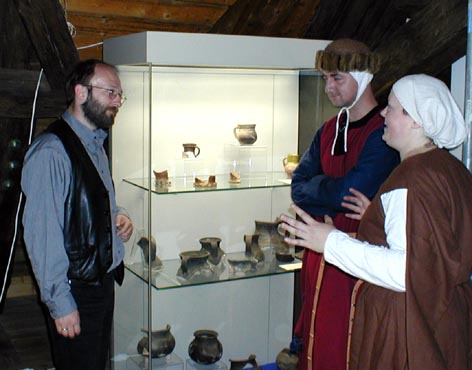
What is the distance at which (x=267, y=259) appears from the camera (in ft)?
11.1

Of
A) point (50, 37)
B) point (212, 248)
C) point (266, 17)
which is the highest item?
point (266, 17)

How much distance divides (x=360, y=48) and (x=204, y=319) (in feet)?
5.35

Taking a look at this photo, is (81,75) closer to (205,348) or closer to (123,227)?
(123,227)

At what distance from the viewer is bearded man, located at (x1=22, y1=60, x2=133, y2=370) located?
8.04 feet

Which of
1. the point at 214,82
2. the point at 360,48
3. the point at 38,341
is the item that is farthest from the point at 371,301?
the point at 38,341

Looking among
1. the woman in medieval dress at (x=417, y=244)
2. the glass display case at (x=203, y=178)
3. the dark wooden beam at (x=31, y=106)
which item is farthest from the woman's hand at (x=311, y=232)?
the dark wooden beam at (x=31, y=106)

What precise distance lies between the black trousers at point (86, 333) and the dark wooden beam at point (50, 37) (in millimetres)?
1097

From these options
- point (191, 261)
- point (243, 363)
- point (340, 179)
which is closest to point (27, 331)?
point (243, 363)

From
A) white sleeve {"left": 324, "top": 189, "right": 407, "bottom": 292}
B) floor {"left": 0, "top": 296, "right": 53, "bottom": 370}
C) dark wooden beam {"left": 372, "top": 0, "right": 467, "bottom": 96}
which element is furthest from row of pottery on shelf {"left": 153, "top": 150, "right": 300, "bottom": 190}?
floor {"left": 0, "top": 296, "right": 53, "bottom": 370}

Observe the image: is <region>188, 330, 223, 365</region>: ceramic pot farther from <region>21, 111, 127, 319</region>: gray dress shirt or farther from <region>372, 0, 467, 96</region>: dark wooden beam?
<region>372, 0, 467, 96</region>: dark wooden beam

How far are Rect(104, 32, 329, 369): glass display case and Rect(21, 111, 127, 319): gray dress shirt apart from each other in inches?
18.5

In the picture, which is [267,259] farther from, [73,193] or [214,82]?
[73,193]

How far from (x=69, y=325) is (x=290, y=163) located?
137cm

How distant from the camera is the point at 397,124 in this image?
2.12 m
